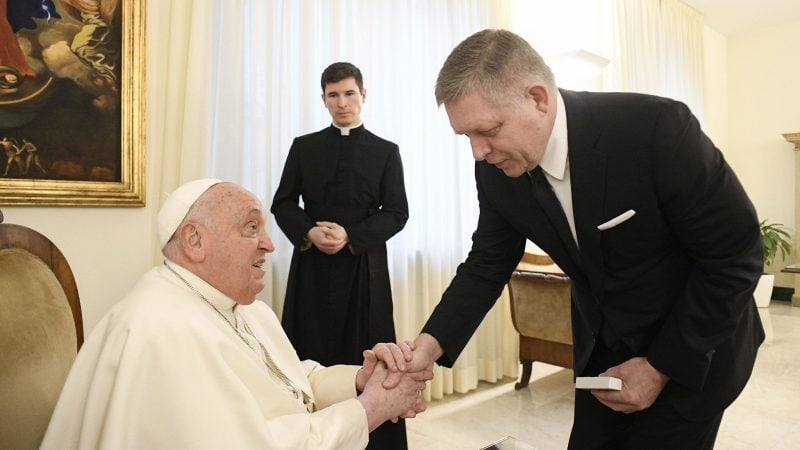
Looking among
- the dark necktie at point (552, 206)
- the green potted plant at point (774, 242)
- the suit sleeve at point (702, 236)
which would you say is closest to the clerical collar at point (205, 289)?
the dark necktie at point (552, 206)

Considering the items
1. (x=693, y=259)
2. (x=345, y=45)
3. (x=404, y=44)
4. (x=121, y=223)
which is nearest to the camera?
(x=693, y=259)

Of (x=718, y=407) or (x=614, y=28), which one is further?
(x=614, y=28)

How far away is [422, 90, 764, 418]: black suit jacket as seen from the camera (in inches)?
50.3

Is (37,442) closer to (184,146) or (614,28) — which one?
(184,146)

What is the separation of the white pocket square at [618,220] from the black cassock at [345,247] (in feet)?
5.13

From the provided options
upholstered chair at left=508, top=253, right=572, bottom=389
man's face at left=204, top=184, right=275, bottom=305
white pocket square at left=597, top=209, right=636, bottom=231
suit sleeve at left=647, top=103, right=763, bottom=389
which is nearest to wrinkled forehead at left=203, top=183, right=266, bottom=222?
man's face at left=204, top=184, right=275, bottom=305

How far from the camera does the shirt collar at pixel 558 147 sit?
140cm

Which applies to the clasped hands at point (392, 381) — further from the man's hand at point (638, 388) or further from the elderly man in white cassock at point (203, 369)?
the man's hand at point (638, 388)

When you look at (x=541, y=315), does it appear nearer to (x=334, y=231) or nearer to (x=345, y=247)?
(x=345, y=247)

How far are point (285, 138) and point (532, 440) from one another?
7.45ft

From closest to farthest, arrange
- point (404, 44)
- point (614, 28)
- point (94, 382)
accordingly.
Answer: point (94, 382) → point (404, 44) → point (614, 28)

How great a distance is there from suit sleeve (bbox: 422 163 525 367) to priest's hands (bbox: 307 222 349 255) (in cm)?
100

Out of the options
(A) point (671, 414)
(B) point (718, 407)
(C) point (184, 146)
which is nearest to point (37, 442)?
(A) point (671, 414)

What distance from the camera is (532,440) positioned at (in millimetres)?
3279
